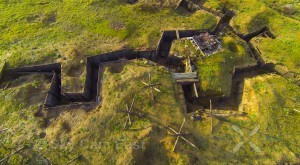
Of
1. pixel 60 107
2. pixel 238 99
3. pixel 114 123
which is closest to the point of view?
pixel 114 123

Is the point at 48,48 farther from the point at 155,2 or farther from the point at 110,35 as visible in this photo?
the point at 155,2

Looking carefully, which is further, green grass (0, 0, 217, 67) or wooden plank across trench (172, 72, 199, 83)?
green grass (0, 0, 217, 67)

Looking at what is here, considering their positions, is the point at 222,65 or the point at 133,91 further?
the point at 222,65

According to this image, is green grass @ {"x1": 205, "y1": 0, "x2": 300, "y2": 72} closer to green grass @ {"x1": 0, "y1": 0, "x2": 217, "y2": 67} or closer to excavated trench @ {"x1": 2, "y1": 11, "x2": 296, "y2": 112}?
excavated trench @ {"x1": 2, "y1": 11, "x2": 296, "y2": 112}

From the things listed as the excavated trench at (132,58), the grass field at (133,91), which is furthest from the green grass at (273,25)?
the excavated trench at (132,58)

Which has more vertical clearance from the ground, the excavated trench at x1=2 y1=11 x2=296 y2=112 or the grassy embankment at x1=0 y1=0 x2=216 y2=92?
the grassy embankment at x1=0 y1=0 x2=216 y2=92

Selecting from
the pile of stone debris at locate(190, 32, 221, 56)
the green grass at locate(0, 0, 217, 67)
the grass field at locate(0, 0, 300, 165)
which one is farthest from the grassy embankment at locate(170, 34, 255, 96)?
the green grass at locate(0, 0, 217, 67)

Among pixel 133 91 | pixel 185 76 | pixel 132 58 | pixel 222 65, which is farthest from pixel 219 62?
pixel 133 91

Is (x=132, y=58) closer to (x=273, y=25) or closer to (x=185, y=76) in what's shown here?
(x=185, y=76)

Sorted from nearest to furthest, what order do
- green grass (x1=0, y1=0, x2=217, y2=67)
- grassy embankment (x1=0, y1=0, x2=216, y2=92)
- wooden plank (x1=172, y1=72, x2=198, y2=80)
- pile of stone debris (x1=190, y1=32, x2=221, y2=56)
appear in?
wooden plank (x1=172, y1=72, x2=198, y2=80) → grassy embankment (x1=0, y1=0, x2=216, y2=92) → pile of stone debris (x1=190, y1=32, x2=221, y2=56) → green grass (x1=0, y1=0, x2=217, y2=67)

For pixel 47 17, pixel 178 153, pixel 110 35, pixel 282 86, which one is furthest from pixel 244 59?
pixel 47 17

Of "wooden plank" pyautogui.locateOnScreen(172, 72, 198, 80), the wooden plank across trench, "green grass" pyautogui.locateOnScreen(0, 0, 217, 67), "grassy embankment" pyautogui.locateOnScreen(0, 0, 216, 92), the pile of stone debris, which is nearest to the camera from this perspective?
the wooden plank across trench
